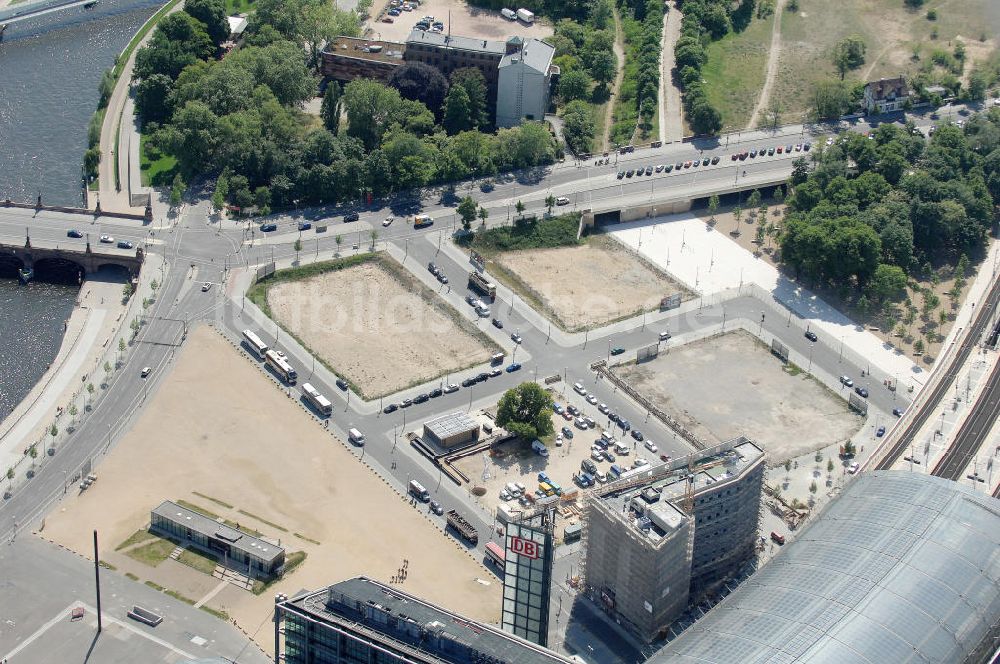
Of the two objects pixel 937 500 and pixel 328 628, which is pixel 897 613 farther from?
pixel 328 628

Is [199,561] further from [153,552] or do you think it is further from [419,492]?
[419,492]

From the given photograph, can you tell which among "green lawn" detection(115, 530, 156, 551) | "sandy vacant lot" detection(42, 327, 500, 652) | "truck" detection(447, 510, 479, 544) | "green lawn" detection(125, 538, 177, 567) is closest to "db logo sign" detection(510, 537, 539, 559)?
"sandy vacant lot" detection(42, 327, 500, 652)

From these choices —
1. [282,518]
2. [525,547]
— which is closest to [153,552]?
[282,518]

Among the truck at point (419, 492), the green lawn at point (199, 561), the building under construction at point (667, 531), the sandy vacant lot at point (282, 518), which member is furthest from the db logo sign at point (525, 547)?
the green lawn at point (199, 561)

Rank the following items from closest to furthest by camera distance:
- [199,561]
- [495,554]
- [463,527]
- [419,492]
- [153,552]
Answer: [199,561]
[153,552]
[495,554]
[463,527]
[419,492]

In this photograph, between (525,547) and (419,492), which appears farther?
(419,492)
